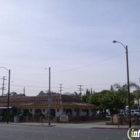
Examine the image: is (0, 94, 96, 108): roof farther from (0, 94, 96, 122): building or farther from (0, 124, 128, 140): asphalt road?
(0, 124, 128, 140): asphalt road

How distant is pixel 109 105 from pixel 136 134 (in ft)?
84.1

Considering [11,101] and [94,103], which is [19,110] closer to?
[11,101]

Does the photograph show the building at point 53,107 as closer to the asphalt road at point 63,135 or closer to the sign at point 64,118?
the sign at point 64,118

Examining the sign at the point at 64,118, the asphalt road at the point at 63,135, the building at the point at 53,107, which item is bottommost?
the asphalt road at the point at 63,135

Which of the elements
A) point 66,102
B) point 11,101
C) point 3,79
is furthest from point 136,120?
point 3,79

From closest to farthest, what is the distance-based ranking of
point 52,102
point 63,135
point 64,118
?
point 63,135, point 64,118, point 52,102

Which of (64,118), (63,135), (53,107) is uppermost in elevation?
(53,107)

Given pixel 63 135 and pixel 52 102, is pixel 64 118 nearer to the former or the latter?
pixel 52 102

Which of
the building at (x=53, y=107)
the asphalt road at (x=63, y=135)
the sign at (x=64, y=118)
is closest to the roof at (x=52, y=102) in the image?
the building at (x=53, y=107)

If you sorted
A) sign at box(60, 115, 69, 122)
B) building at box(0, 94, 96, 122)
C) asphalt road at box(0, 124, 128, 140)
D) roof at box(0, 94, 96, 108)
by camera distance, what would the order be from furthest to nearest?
building at box(0, 94, 96, 122) → roof at box(0, 94, 96, 108) → sign at box(60, 115, 69, 122) → asphalt road at box(0, 124, 128, 140)

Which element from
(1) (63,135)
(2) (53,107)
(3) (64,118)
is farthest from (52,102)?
(1) (63,135)

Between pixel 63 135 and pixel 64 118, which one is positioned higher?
pixel 64 118

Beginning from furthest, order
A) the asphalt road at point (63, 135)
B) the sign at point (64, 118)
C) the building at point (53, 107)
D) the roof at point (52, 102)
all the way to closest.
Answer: the building at point (53, 107) → the roof at point (52, 102) → the sign at point (64, 118) → the asphalt road at point (63, 135)

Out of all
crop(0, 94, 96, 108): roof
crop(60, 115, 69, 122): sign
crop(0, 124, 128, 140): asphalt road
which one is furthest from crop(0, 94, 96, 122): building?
crop(0, 124, 128, 140): asphalt road
